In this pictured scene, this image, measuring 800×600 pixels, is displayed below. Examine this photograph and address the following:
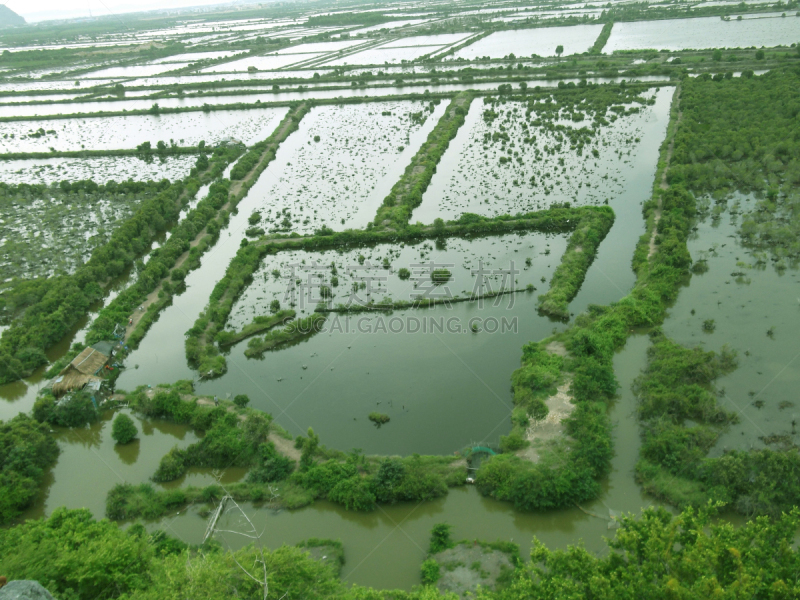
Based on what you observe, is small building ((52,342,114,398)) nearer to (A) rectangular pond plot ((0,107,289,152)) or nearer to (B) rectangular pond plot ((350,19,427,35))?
(A) rectangular pond plot ((0,107,289,152))

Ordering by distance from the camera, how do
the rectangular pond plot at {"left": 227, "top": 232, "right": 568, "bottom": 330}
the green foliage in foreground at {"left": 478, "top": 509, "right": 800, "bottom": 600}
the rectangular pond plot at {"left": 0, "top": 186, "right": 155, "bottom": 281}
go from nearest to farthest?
the green foliage in foreground at {"left": 478, "top": 509, "right": 800, "bottom": 600}
the rectangular pond plot at {"left": 227, "top": 232, "right": 568, "bottom": 330}
the rectangular pond plot at {"left": 0, "top": 186, "right": 155, "bottom": 281}

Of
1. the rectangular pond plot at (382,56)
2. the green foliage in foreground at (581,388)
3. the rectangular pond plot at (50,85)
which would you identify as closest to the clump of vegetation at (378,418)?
the green foliage in foreground at (581,388)

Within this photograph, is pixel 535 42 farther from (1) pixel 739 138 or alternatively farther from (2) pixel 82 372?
(2) pixel 82 372

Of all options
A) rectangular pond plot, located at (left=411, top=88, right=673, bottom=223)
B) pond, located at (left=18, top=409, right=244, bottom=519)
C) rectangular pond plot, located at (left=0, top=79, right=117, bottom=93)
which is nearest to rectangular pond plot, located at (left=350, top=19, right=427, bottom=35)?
rectangular pond plot, located at (left=0, top=79, right=117, bottom=93)

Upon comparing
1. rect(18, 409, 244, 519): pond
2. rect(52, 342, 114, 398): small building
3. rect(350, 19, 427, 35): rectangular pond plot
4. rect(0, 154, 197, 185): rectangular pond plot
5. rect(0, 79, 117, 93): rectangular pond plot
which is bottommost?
rect(18, 409, 244, 519): pond

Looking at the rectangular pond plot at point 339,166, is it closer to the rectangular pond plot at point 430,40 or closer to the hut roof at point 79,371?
the hut roof at point 79,371

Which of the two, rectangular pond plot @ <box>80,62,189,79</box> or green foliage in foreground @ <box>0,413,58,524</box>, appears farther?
rectangular pond plot @ <box>80,62,189,79</box>

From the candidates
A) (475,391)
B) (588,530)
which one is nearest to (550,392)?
(475,391)
